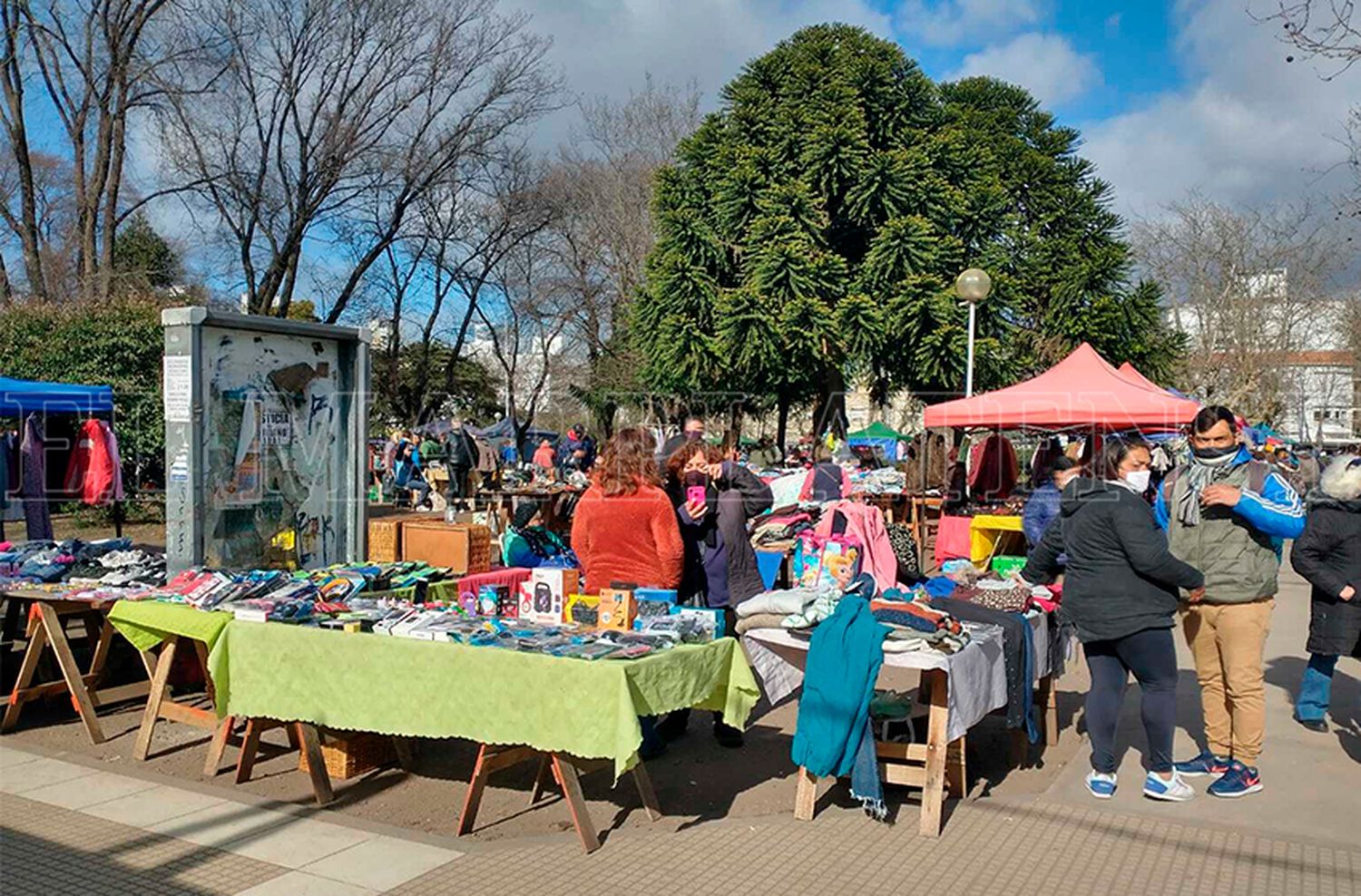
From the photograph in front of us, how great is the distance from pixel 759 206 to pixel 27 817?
66.0ft

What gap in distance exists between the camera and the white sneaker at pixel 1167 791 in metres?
5.00

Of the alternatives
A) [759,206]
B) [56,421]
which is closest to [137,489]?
[56,421]

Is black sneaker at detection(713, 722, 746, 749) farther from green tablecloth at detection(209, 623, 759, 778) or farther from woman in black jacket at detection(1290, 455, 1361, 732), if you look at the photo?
woman in black jacket at detection(1290, 455, 1361, 732)

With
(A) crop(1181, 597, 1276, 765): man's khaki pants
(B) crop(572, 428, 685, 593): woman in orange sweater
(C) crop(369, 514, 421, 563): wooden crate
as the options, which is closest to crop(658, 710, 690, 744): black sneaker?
(B) crop(572, 428, 685, 593): woman in orange sweater

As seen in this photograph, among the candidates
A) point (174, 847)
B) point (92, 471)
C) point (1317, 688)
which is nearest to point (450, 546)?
point (92, 471)

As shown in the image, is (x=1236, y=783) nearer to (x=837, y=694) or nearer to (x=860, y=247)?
(x=837, y=694)

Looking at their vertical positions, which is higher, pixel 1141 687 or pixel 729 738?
pixel 1141 687

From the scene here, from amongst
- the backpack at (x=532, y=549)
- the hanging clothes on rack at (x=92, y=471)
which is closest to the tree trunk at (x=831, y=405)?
the backpack at (x=532, y=549)

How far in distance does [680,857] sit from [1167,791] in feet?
7.84

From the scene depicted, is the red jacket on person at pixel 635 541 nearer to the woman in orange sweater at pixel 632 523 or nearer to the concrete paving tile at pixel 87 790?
the woman in orange sweater at pixel 632 523

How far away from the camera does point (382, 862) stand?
14.0ft

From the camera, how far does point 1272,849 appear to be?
4.43 metres

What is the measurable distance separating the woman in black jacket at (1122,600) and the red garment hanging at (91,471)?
34.0ft

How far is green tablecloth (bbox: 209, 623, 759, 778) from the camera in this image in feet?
13.6
